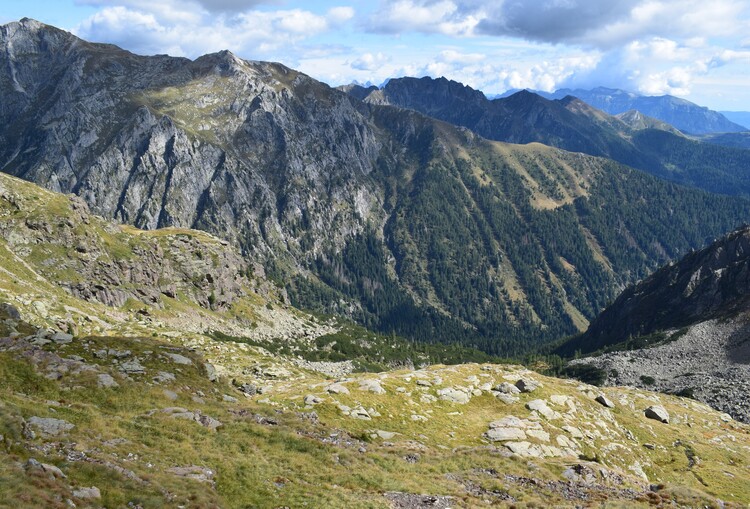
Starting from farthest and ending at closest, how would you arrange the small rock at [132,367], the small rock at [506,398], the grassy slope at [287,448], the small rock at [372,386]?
the small rock at [506,398]
the small rock at [372,386]
the small rock at [132,367]
the grassy slope at [287,448]

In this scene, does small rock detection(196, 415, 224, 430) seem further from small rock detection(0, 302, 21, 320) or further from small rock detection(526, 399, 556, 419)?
small rock detection(526, 399, 556, 419)

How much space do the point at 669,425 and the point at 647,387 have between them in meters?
87.3

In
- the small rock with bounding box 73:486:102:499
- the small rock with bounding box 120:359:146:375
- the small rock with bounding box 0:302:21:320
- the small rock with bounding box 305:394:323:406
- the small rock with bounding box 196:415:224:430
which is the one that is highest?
the small rock with bounding box 0:302:21:320

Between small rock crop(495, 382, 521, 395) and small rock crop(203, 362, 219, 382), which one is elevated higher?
small rock crop(203, 362, 219, 382)

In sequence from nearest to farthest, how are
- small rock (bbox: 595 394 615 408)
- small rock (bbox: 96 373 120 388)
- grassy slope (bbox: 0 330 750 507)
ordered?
grassy slope (bbox: 0 330 750 507)
small rock (bbox: 96 373 120 388)
small rock (bbox: 595 394 615 408)

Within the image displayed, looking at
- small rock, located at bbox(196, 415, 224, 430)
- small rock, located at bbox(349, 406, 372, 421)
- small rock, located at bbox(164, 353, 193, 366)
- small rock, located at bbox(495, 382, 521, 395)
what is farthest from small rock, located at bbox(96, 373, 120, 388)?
small rock, located at bbox(495, 382, 521, 395)

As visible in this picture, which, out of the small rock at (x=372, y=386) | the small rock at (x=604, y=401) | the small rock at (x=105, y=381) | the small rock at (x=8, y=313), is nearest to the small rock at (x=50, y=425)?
the small rock at (x=105, y=381)

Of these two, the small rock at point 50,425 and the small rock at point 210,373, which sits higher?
the small rock at point 50,425

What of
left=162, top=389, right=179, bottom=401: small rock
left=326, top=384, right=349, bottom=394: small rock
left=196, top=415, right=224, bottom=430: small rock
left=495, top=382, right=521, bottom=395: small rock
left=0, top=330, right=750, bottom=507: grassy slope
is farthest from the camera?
left=495, top=382, right=521, bottom=395: small rock

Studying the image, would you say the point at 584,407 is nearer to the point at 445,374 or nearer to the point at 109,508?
the point at 445,374

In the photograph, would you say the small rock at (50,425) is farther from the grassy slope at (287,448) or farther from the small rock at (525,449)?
the small rock at (525,449)

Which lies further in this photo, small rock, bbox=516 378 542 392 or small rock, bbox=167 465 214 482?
small rock, bbox=516 378 542 392

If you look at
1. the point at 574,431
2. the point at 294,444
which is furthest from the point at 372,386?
the point at 574,431

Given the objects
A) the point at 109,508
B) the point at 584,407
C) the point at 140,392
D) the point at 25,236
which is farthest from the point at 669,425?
the point at 25,236
